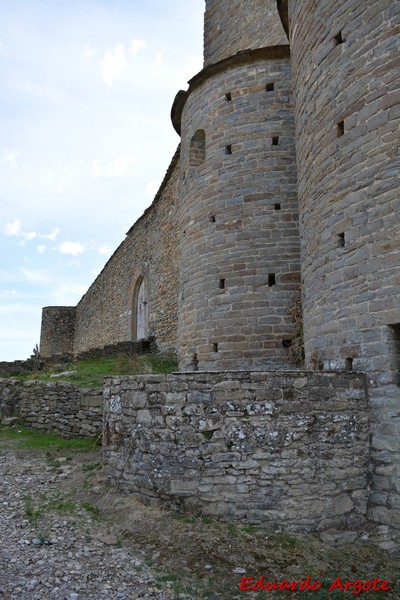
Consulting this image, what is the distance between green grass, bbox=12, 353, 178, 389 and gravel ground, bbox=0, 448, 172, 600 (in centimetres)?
352

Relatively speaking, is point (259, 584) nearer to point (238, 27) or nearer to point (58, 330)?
point (238, 27)

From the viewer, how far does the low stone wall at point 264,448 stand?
470 cm

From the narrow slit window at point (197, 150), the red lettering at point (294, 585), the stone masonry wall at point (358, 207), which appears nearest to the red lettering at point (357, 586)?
the red lettering at point (294, 585)

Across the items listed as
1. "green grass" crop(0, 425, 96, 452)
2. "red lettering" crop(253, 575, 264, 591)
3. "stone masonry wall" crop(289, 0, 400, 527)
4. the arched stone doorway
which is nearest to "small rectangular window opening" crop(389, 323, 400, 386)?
"stone masonry wall" crop(289, 0, 400, 527)

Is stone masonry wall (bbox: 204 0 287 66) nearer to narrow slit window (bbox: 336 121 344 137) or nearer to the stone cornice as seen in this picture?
the stone cornice

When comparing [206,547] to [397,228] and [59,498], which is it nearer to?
[59,498]

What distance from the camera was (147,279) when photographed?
55.6 feet

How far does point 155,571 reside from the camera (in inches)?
156

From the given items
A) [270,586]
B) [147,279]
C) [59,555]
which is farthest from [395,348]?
[147,279]

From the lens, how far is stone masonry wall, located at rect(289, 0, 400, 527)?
4910 millimetres

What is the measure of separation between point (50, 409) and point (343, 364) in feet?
19.9

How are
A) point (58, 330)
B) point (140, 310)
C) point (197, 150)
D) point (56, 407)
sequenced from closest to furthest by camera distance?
point (56, 407) < point (197, 150) < point (140, 310) < point (58, 330)

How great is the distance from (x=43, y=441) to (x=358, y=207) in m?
6.63

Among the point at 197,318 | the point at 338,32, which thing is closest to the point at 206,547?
the point at 197,318
